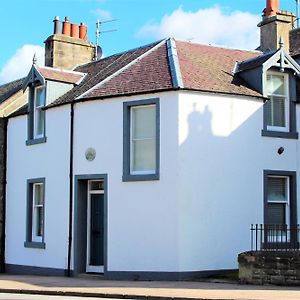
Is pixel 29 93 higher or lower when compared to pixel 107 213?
higher

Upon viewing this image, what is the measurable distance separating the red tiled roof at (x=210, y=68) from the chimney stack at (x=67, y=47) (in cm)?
599

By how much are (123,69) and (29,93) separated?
4.01 metres

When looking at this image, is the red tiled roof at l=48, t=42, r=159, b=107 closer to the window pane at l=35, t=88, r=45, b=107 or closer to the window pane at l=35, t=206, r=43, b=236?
the window pane at l=35, t=88, r=45, b=107

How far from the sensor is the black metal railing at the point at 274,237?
63.1ft

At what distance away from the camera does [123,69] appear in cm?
2108

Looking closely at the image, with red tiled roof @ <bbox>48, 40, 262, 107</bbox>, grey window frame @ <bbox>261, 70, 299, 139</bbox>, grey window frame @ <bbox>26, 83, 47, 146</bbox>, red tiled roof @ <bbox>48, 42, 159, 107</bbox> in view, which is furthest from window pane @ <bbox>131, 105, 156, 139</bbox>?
grey window frame @ <bbox>26, 83, 47, 146</bbox>

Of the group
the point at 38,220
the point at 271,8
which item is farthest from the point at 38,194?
the point at 271,8

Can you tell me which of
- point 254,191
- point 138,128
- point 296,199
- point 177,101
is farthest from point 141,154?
point 296,199

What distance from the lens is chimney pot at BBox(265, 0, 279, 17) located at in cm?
2395

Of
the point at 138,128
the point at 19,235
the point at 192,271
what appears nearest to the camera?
the point at 192,271

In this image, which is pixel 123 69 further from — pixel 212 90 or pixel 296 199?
pixel 296 199

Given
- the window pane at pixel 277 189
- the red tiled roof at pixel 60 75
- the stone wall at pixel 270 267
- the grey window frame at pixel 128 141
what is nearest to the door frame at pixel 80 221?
the grey window frame at pixel 128 141

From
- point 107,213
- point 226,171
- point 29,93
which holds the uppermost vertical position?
point 29,93

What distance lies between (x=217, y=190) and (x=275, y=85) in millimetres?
4215
